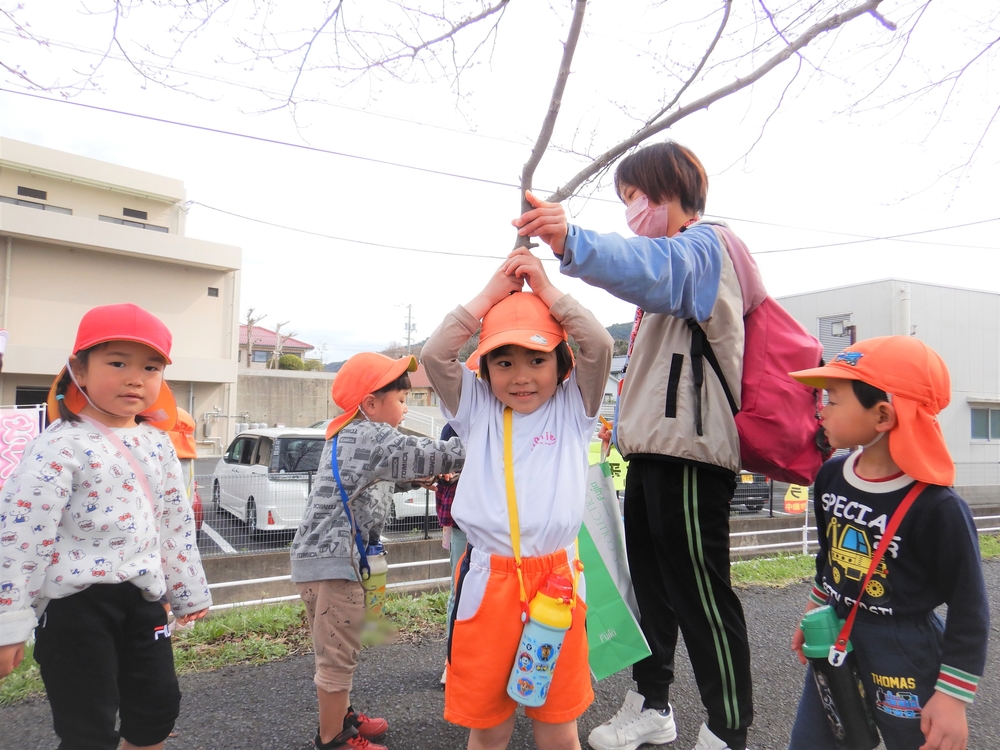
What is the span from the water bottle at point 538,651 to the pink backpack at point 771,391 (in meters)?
0.84

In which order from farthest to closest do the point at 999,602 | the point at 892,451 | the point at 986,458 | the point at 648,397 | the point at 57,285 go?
the point at 986,458 → the point at 57,285 → the point at 999,602 → the point at 648,397 → the point at 892,451

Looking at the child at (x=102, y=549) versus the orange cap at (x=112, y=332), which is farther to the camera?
the orange cap at (x=112, y=332)

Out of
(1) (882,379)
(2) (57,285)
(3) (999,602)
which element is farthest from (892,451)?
(2) (57,285)

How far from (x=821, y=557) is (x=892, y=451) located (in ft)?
1.42

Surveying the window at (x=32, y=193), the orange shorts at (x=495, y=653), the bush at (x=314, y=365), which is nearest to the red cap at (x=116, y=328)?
the orange shorts at (x=495, y=653)

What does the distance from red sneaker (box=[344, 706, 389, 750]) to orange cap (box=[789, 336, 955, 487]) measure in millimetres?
2072

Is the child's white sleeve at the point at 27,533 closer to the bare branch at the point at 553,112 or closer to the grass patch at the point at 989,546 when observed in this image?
the bare branch at the point at 553,112

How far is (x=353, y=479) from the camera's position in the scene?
2.37 metres

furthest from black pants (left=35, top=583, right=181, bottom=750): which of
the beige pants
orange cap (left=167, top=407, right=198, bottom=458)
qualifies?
orange cap (left=167, top=407, right=198, bottom=458)

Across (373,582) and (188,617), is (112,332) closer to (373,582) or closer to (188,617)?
(188,617)

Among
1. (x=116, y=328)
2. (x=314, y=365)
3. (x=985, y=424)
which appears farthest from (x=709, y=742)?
(x=314, y=365)

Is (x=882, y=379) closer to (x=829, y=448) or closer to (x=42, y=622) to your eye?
(x=829, y=448)

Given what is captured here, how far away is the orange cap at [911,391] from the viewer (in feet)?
5.27

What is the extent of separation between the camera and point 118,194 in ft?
66.3
